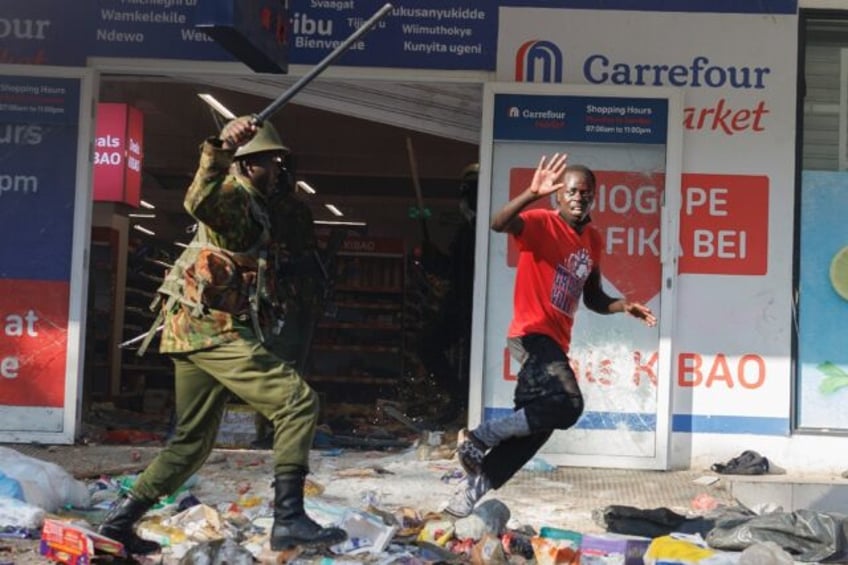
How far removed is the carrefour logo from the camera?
8023mm

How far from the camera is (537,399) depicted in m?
5.39

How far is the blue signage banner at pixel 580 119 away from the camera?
793 cm

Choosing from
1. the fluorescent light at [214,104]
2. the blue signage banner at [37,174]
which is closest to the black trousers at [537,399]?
the blue signage banner at [37,174]

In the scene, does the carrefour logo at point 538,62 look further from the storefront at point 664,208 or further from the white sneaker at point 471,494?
the white sneaker at point 471,494

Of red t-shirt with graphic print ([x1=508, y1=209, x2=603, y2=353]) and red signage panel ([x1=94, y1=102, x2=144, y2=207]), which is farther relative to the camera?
red signage panel ([x1=94, y1=102, x2=144, y2=207])

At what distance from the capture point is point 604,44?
8.02 meters

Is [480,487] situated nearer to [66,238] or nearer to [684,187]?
[684,187]

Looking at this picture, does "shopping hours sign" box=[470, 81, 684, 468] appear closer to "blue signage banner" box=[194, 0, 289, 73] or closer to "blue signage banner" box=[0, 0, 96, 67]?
"blue signage banner" box=[194, 0, 289, 73]

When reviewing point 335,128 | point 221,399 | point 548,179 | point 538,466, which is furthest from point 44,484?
point 335,128

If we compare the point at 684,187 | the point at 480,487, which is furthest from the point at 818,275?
the point at 480,487

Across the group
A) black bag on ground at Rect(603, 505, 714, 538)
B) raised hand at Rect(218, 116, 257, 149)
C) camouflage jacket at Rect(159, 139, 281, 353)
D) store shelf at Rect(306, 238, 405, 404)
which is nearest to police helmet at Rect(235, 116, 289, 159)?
camouflage jacket at Rect(159, 139, 281, 353)

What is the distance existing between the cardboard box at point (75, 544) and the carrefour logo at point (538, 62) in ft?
15.3

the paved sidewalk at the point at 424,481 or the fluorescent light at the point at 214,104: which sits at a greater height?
the fluorescent light at the point at 214,104

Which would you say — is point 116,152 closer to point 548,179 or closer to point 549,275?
point 549,275
